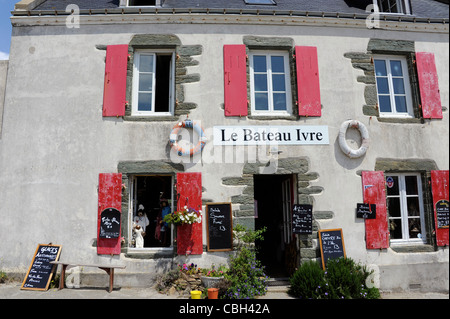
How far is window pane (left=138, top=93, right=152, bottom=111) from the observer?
643 centimetres

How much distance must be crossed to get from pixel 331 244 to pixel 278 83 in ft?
10.6

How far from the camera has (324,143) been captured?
6281 millimetres

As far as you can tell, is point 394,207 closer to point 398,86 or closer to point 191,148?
point 398,86

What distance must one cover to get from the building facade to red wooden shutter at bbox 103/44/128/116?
3cm

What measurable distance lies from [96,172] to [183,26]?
3301 mm

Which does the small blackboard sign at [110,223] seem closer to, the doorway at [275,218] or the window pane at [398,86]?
the doorway at [275,218]

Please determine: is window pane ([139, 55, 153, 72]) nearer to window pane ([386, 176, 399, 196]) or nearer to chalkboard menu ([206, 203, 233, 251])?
chalkboard menu ([206, 203, 233, 251])

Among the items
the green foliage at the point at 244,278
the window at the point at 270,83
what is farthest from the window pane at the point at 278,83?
the green foliage at the point at 244,278

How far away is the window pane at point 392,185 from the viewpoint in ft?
21.1

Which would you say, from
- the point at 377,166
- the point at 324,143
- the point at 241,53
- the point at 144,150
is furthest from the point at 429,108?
the point at 144,150

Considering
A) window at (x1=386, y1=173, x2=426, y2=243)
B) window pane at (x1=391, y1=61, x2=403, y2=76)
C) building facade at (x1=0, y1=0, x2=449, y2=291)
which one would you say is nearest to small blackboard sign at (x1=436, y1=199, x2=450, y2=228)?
building facade at (x1=0, y1=0, x2=449, y2=291)

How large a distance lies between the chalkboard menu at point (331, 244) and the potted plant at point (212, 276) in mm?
1811
